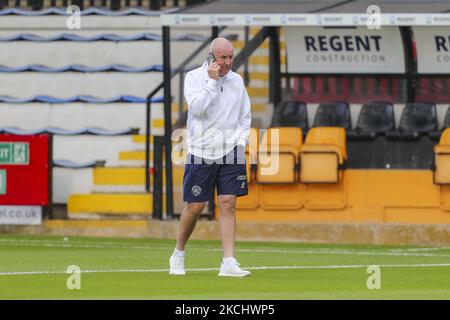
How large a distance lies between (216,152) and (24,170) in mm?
11027

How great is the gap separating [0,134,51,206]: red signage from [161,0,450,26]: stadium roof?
125 inches

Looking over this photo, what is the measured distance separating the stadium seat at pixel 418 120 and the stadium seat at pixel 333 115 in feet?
2.96

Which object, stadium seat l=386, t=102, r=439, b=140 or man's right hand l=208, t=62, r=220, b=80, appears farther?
stadium seat l=386, t=102, r=439, b=140

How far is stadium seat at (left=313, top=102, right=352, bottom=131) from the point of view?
25953 millimetres

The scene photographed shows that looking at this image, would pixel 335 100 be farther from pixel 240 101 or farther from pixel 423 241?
pixel 240 101

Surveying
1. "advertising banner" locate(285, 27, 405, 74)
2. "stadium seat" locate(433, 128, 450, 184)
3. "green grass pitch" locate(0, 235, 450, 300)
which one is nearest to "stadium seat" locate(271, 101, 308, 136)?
"advertising banner" locate(285, 27, 405, 74)

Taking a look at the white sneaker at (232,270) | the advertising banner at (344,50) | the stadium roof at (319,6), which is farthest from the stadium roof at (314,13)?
the white sneaker at (232,270)

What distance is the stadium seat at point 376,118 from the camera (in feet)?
83.8

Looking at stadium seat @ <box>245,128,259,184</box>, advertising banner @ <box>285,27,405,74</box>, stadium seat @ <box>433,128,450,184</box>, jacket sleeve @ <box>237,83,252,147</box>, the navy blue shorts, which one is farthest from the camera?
advertising banner @ <box>285,27,405,74</box>

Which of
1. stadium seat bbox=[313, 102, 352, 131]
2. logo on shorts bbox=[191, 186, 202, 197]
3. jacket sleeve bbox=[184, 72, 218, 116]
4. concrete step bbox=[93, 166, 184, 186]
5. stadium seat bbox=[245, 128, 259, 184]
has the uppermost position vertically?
stadium seat bbox=[313, 102, 352, 131]

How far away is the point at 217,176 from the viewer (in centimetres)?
1515

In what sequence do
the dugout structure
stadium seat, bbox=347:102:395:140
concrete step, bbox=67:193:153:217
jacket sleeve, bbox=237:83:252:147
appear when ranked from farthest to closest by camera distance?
stadium seat, bbox=347:102:395:140, concrete step, bbox=67:193:153:217, the dugout structure, jacket sleeve, bbox=237:83:252:147

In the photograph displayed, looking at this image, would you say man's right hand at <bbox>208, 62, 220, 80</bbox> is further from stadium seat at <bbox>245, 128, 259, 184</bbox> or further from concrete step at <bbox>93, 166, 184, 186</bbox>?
concrete step at <bbox>93, 166, 184, 186</bbox>
